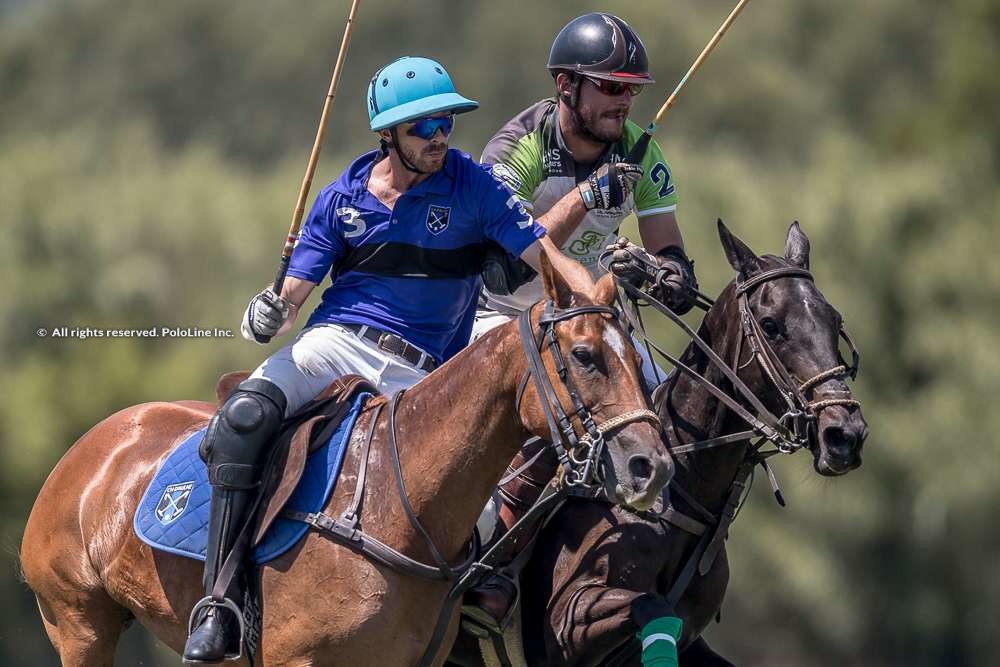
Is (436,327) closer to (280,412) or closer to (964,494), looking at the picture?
(280,412)

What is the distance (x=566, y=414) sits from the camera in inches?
186

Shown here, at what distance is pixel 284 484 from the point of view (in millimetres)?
5355

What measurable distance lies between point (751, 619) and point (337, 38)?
15.0 metres

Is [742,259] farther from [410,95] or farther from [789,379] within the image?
[410,95]

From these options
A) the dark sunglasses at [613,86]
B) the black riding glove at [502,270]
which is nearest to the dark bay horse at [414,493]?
the black riding glove at [502,270]

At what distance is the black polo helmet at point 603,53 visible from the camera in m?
6.53

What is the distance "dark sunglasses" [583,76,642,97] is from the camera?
259 inches

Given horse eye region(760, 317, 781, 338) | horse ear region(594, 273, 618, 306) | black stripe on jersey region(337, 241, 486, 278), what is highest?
horse ear region(594, 273, 618, 306)

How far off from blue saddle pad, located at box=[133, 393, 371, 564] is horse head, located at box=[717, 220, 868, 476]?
1638 millimetres

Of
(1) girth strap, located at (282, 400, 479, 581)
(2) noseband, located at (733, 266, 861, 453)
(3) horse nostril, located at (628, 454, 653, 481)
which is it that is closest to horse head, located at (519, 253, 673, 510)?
(3) horse nostril, located at (628, 454, 653, 481)

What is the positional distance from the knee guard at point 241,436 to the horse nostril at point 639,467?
5.16ft

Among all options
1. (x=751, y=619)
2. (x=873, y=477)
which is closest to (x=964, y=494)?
(x=873, y=477)

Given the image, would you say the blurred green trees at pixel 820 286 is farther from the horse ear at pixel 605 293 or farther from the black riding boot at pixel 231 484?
the horse ear at pixel 605 293

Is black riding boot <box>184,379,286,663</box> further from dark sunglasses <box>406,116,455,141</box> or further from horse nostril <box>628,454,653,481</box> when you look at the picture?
horse nostril <box>628,454,653,481</box>
